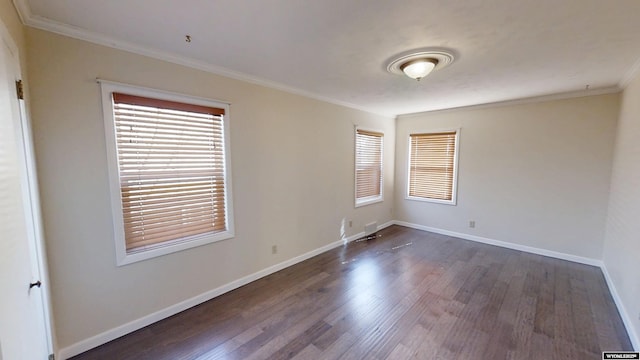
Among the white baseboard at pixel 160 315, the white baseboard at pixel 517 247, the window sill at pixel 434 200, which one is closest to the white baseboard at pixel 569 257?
the white baseboard at pixel 517 247

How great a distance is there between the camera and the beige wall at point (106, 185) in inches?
73.8

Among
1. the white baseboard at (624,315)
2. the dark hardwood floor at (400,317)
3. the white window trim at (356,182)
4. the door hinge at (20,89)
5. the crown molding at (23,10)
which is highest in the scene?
the crown molding at (23,10)

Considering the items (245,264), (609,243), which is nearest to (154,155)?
(245,264)

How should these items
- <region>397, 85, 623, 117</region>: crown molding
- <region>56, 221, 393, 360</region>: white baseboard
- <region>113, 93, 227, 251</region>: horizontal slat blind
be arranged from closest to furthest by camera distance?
<region>56, 221, 393, 360</region>: white baseboard → <region>113, 93, 227, 251</region>: horizontal slat blind → <region>397, 85, 623, 117</region>: crown molding

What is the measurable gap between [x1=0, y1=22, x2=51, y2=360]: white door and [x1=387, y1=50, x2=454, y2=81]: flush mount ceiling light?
2.64 metres

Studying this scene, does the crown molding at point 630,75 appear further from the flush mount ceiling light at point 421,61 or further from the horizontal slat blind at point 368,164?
the horizontal slat blind at point 368,164

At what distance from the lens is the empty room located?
1.68 meters

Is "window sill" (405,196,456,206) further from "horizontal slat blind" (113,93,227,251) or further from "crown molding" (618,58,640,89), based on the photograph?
"horizontal slat blind" (113,93,227,251)

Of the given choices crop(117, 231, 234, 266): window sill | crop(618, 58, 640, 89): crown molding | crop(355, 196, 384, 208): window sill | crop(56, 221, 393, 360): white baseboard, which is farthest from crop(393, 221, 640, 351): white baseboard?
crop(117, 231, 234, 266): window sill

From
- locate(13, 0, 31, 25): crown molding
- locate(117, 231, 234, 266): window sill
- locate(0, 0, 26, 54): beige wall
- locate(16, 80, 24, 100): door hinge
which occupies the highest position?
locate(13, 0, 31, 25): crown molding

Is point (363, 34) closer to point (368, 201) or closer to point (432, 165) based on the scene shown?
point (368, 201)

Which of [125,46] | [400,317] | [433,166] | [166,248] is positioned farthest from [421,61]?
[433,166]

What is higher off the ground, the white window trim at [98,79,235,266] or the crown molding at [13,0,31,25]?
the crown molding at [13,0,31,25]

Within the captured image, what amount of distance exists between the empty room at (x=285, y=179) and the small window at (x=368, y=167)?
75cm
